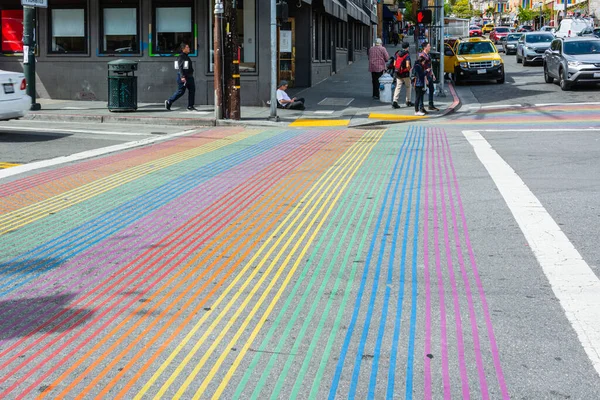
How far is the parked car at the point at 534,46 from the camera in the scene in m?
37.7

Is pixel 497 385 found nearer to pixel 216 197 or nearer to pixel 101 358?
pixel 101 358

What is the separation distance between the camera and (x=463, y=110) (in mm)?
21781

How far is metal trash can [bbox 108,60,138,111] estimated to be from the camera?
19.8 meters

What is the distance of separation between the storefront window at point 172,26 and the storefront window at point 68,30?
2.29m

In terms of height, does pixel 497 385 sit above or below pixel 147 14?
below

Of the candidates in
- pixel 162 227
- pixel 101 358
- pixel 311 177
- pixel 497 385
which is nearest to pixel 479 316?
pixel 497 385

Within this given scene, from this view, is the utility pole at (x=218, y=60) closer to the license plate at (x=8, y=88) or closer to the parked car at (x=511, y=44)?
the license plate at (x=8, y=88)

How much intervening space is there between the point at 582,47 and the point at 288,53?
10.4 metres

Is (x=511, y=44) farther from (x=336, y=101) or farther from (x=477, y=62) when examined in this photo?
(x=336, y=101)

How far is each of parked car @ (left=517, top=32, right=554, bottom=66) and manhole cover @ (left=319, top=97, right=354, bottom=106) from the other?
17014mm

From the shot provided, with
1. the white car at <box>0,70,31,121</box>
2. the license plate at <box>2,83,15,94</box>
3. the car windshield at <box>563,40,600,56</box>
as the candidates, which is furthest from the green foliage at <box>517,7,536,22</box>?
the license plate at <box>2,83,15,94</box>

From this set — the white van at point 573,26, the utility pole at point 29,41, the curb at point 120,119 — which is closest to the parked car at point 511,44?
the white van at point 573,26

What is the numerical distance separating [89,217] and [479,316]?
455cm

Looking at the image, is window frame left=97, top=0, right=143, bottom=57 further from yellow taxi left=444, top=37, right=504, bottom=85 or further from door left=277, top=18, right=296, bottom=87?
yellow taxi left=444, top=37, right=504, bottom=85
